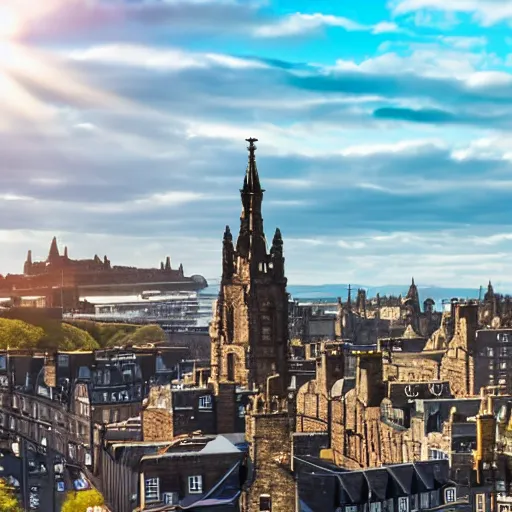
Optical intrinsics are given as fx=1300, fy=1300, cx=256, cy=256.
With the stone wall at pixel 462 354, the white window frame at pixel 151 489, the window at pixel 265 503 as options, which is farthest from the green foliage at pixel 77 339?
the window at pixel 265 503

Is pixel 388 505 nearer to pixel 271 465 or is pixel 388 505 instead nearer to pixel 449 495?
pixel 449 495

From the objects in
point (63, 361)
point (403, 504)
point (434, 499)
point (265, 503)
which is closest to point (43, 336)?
point (63, 361)

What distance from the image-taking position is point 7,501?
82.4m

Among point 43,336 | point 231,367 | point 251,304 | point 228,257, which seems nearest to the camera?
point 231,367

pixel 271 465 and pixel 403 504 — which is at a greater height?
pixel 271 465

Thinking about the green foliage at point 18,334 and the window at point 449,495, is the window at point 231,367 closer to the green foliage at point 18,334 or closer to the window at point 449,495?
the window at point 449,495

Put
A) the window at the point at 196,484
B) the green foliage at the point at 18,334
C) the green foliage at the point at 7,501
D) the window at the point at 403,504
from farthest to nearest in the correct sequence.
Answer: the green foliage at the point at 18,334
the green foliage at the point at 7,501
the window at the point at 403,504
the window at the point at 196,484

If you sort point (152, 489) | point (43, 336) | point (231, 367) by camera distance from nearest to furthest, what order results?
point (152, 489) → point (231, 367) → point (43, 336)

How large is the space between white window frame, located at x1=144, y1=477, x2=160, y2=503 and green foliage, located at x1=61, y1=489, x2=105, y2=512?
24.1 metres

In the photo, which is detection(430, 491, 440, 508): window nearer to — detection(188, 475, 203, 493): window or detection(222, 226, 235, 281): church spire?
detection(188, 475, 203, 493): window

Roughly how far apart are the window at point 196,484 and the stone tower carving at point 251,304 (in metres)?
45.5

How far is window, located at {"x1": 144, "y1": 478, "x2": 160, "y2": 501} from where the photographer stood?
6141 cm

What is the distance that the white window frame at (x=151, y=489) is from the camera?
61.4 meters

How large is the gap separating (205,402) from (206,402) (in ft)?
0.23
